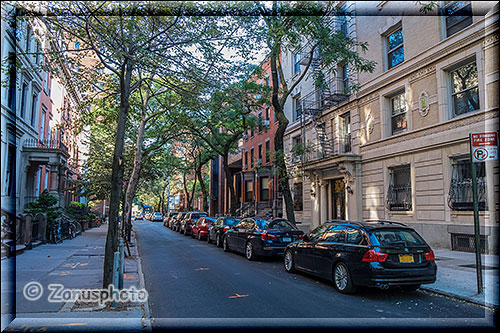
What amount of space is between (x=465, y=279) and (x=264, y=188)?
23861 millimetres

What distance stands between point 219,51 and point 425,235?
10.6 meters

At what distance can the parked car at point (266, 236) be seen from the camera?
11984 millimetres

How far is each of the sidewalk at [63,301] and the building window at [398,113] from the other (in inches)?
493

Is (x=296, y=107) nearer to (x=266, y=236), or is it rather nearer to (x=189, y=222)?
(x=189, y=222)

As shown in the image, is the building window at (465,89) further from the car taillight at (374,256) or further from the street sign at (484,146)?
the car taillight at (374,256)

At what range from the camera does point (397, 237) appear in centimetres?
758

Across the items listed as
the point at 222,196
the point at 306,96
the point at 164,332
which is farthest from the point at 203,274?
the point at 222,196

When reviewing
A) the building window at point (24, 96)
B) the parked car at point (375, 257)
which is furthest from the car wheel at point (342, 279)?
the building window at point (24, 96)

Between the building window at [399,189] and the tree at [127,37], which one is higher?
the tree at [127,37]

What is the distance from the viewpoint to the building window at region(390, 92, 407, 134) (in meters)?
16.3

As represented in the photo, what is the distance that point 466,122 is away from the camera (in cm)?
1281

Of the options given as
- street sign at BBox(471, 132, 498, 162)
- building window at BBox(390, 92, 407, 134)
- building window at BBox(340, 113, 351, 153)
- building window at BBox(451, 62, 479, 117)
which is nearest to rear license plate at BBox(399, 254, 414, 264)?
street sign at BBox(471, 132, 498, 162)

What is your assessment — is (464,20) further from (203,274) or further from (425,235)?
(203,274)

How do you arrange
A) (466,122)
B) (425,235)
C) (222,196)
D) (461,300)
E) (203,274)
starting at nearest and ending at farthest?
(461,300), (203,274), (466,122), (425,235), (222,196)
